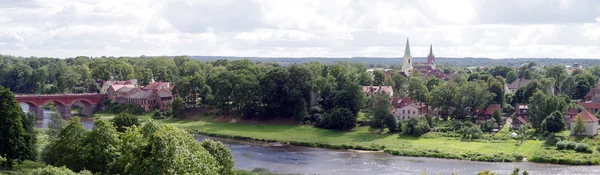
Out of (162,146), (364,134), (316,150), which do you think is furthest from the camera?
(364,134)

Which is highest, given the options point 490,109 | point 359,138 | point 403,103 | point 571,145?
point 403,103

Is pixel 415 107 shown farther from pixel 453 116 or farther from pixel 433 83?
pixel 433 83

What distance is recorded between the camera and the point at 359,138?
7975 cm

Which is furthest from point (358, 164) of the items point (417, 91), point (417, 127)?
point (417, 91)

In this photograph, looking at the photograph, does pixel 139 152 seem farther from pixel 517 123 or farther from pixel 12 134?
pixel 517 123

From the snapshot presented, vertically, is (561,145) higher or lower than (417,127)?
lower

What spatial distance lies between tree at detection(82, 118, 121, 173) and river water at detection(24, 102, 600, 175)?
2012cm

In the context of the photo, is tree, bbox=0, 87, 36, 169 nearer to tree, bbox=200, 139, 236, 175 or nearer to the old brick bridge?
tree, bbox=200, 139, 236, 175

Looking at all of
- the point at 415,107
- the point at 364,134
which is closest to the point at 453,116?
the point at 415,107

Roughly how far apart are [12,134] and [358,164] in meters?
31.3

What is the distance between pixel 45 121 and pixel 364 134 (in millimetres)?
48749

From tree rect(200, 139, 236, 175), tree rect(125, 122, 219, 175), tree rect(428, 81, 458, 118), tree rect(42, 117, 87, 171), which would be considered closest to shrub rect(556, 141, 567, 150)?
tree rect(428, 81, 458, 118)

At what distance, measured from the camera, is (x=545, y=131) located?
251ft

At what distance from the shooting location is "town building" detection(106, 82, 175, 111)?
4363 inches
